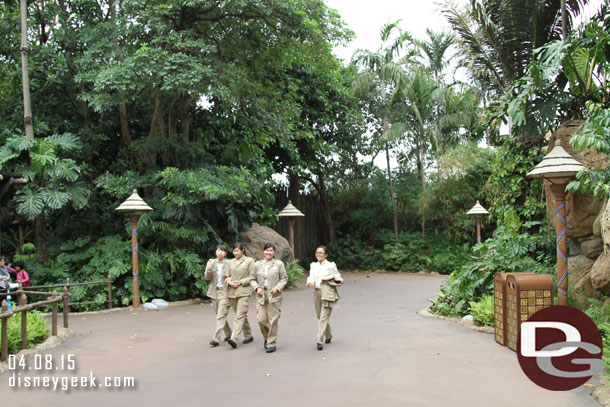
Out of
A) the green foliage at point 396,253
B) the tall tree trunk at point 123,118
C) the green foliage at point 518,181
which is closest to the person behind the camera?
the green foliage at point 518,181

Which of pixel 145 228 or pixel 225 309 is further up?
pixel 145 228

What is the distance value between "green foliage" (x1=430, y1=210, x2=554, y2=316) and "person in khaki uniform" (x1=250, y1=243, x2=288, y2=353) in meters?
4.02

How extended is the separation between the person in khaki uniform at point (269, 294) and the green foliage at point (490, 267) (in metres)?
4.02

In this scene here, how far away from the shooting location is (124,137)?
15000mm

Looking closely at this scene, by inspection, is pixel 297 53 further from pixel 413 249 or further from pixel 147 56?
pixel 413 249

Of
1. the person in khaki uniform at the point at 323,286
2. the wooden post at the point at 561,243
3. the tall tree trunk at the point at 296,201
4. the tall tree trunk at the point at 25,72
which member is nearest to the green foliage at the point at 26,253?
the tall tree trunk at the point at 25,72

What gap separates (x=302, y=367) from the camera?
252 inches

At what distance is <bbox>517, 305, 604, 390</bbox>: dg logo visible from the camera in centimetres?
538

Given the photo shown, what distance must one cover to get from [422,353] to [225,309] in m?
2.87

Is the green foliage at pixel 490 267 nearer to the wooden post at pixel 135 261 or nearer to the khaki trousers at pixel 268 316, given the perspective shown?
the khaki trousers at pixel 268 316

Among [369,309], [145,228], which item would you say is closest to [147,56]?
[145,228]

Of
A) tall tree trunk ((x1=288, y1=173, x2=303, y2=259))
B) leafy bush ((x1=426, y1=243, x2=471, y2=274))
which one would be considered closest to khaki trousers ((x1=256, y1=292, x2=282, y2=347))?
leafy bush ((x1=426, y1=243, x2=471, y2=274))

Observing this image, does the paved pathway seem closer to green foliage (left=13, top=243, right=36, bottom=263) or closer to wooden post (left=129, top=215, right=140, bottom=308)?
wooden post (left=129, top=215, right=140, bottom=308)

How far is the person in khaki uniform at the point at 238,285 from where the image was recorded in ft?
25.4
